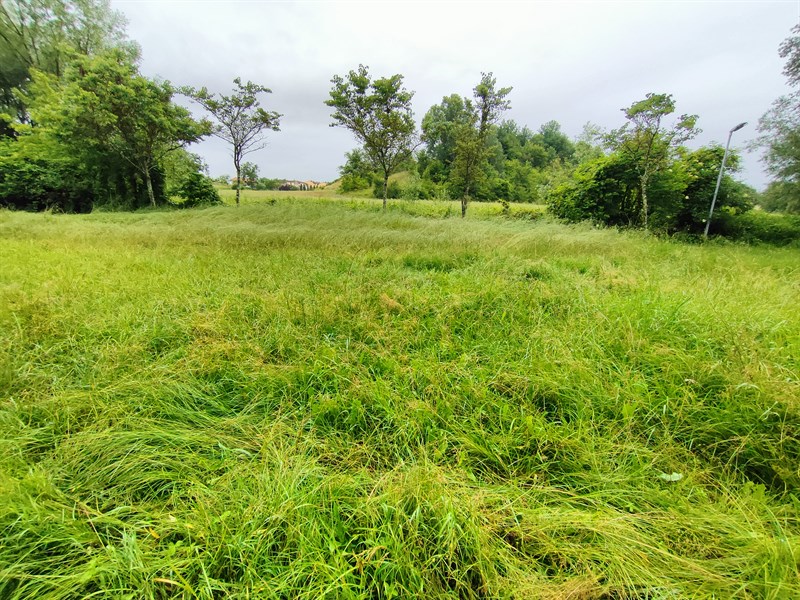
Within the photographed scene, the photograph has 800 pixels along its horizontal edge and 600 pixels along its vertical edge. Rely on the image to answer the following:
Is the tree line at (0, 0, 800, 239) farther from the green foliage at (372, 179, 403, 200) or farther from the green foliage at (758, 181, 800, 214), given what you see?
the green foliage at (372, 179, 403, 200)

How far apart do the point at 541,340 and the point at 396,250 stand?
4.06 m

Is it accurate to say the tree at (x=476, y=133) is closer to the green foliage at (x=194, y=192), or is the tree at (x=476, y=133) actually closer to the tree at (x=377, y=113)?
the tree at (x=377, y=113)

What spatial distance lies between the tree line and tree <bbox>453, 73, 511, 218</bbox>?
2.0 inches

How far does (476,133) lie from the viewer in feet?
47.9

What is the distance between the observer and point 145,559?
3.62ft

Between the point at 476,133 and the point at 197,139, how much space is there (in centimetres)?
1673

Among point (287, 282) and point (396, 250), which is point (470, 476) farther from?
point (396, 250)

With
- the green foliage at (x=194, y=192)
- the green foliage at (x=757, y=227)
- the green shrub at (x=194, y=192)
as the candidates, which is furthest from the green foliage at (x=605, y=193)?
the green shrub at (x=194, y=192)

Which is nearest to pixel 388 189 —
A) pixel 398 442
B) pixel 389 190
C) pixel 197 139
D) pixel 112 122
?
pixel 389 190

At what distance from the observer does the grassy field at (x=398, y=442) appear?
1.13m

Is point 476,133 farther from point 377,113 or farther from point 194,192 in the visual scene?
point 194,192

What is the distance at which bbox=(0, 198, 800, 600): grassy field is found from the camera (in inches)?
44.5

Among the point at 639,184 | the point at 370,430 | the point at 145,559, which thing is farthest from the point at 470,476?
the point at 639,184

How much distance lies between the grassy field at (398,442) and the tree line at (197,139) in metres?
11.9
